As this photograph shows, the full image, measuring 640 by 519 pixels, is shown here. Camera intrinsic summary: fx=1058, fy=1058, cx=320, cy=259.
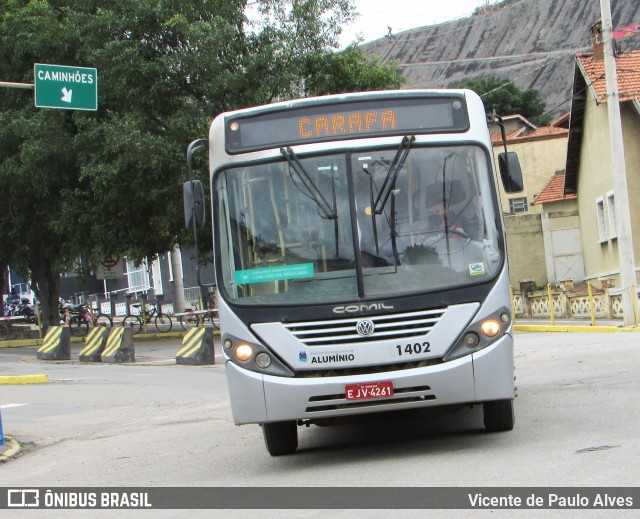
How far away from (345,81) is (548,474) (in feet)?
82.2

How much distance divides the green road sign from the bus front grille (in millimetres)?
10395

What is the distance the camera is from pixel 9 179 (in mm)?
32906

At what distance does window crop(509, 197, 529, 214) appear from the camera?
63513 mm

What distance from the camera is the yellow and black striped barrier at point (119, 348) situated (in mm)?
26500

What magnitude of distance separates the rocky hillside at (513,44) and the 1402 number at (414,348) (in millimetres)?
107129

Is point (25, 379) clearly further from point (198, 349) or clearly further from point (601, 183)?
point (601, 183)

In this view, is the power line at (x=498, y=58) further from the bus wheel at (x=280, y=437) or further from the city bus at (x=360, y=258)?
the bus wheel at (x=280, y=437)

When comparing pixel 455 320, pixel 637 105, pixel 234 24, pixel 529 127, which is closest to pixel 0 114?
pixel 234 24

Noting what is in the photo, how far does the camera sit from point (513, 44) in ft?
456

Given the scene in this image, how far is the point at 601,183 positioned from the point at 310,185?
2894cm

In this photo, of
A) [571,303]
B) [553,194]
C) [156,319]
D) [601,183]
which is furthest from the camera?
[553,194]

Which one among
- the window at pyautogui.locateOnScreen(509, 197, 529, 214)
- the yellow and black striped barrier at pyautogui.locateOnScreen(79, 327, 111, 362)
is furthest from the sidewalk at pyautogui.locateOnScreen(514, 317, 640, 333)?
the window at pyautogui.locateOnScreen(509, 197, 529, 214)

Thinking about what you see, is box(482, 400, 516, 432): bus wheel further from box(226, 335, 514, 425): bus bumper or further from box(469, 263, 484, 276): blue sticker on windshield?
box(469, 263, 484, 276): blue sticker on windshield

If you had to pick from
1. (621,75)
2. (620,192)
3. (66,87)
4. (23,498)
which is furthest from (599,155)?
(23,498)
